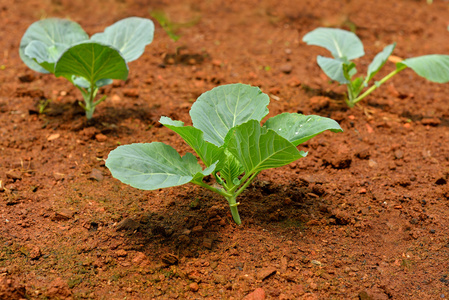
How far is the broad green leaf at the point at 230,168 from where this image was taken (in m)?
2.03

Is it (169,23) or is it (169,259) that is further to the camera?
(169,23)

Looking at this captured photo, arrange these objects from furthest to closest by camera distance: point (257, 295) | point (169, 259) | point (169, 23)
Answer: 1. point (169, 23)
2. point (169, 259)
3. point (257, 295)

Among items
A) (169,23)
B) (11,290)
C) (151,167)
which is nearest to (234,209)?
(151,167)

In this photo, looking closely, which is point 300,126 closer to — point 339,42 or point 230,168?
point 230,168

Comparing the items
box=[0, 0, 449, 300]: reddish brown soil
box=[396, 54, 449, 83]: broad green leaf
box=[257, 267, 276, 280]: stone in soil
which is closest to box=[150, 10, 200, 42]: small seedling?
box=[0, 0, 449, 300]: reddish brown soil

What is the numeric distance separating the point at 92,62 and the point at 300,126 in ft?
4.28

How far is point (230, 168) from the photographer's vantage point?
2.04 meters

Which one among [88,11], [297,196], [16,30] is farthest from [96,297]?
[88,11]

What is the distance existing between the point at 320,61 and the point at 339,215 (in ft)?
4.19

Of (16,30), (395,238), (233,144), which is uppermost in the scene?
(233,144)

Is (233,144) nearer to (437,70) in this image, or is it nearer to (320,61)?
(320,61)

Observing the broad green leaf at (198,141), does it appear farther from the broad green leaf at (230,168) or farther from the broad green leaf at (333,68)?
the broad green leaf at (333,68)

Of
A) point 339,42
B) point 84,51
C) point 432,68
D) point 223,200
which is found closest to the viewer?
point 223,200

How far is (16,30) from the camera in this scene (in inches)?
163
